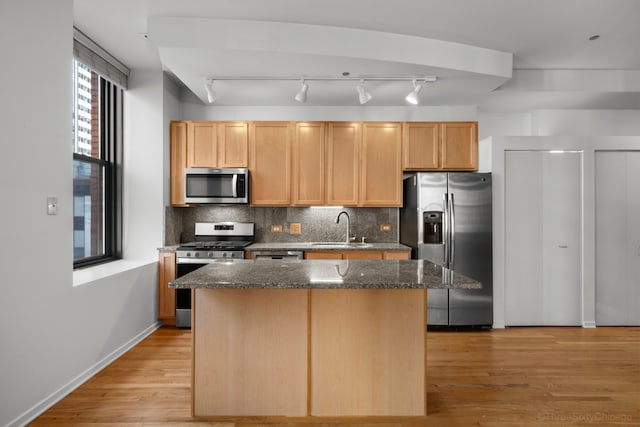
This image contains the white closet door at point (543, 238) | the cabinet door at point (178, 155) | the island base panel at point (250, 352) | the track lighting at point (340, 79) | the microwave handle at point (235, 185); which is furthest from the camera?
the cabinet door at point (178, 155)

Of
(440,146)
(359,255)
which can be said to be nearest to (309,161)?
(359,255)

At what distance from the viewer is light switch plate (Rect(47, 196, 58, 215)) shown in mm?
2488

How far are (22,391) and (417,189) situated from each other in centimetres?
371

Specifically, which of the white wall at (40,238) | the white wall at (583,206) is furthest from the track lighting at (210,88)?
the white wall at (583,206)

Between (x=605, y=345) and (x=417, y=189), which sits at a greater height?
(x=417, y=189)

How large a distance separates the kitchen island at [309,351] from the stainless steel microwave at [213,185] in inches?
85.9

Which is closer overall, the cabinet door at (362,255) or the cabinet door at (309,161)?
the cabinet door at (362,255)

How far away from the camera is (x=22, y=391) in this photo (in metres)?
2.24

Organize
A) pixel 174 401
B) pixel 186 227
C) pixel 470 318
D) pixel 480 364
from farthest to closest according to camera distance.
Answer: pixel 186 227, pixel 470 318, pixel 480 364, pixel 174 401

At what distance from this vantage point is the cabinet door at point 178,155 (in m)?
4.49

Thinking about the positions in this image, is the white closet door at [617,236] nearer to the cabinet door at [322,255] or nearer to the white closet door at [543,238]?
the white closet door at [543,238]

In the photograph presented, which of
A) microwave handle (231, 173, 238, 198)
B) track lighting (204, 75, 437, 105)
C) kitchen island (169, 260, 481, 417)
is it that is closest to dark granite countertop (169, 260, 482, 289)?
kitchen island (169, 260, 481, 417)

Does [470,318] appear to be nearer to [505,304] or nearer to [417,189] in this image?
[505,304]

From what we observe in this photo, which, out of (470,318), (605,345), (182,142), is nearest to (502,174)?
(470,318)
